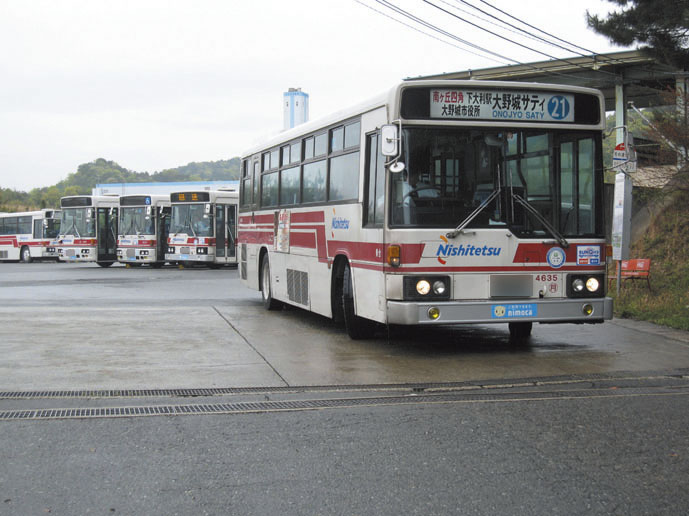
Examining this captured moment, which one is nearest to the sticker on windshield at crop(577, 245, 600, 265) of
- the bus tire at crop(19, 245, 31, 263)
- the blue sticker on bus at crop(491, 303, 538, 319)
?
the blue sticker on bus at crop(491, 303, 538, 319)

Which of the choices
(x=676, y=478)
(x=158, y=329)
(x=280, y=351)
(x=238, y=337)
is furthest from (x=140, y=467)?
(x=158, y=329)

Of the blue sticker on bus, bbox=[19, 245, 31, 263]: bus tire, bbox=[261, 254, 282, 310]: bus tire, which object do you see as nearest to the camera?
the blue sticker on bus

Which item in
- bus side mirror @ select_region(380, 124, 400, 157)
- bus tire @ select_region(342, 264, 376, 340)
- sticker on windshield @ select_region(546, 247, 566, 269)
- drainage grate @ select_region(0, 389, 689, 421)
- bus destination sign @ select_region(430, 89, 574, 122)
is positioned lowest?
drainage grate @ select_region(0, 389, 689, 421)

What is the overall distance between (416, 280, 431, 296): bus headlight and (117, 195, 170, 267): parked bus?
2706 centimetres

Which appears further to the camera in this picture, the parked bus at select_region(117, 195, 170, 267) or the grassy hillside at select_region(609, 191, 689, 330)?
the parked bus at select_region(117, 195, 170, 267)

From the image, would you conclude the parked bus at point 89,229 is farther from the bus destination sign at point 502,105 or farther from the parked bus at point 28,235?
the bus destination sign at point 502,105

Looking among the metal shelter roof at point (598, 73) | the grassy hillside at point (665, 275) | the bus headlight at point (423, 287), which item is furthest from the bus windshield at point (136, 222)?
the bus headlight at point (423, 287)

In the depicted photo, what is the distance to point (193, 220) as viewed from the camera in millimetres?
33156

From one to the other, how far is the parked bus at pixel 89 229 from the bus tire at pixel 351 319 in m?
28.3

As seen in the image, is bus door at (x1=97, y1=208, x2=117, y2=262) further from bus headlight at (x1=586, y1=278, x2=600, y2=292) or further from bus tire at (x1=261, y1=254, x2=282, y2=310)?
bus headlight at (x1=586, y1=278, x2=600, y2=292)

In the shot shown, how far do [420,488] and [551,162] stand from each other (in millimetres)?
6024

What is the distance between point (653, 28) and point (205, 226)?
19664mm

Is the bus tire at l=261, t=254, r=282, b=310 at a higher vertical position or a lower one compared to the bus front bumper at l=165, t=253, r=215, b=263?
higher

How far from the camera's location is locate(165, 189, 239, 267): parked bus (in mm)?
33000
